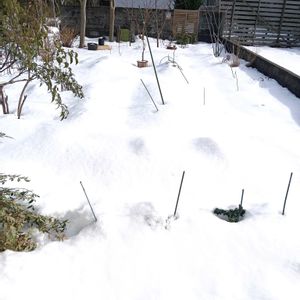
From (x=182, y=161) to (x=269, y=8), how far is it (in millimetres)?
9562

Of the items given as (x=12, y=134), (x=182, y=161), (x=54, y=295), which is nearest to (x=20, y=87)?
(x=12, y=134)

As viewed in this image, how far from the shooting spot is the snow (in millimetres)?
2070

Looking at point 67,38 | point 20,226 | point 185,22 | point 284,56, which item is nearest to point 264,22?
point 284,56

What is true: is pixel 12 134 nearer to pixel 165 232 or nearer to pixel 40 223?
pixel 40 223

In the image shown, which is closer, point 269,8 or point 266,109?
→ point 266,109

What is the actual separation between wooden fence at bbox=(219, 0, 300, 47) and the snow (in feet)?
19.6

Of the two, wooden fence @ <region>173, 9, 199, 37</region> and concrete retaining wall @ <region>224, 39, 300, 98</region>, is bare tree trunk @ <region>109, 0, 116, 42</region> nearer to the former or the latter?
wooden fence @ <region>173, 9, 199, 37</region>

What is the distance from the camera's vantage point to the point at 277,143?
12.9 feet

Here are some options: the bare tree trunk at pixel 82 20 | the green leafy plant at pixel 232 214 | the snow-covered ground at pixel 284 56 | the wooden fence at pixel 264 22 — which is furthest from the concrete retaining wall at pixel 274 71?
the bare tree trunk at pixel 82 20

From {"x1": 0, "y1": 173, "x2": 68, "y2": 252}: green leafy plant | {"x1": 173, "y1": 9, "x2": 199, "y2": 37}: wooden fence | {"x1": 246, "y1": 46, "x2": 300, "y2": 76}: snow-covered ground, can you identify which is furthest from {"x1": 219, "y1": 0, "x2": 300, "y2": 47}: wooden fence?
{"x1": 0, "y1": 173, "x2": 68, "y2": 252}: green leafy plant

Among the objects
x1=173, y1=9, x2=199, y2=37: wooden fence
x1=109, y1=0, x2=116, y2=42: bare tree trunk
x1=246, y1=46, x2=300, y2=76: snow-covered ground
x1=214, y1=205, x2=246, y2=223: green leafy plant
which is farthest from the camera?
x1=173, y1=9, x2=199, y2=37: wooden fence

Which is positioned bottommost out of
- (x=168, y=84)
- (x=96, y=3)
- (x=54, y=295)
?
(x=54, y=295)

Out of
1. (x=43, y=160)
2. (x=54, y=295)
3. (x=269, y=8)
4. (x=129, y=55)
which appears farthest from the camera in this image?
(x=269, y=8)

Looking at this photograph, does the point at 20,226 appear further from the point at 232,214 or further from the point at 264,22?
the point at 264,22
